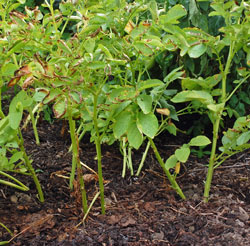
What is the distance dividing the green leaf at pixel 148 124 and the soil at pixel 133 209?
524 millimetres

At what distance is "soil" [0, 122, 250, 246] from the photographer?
1.59 m

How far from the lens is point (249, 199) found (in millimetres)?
1924

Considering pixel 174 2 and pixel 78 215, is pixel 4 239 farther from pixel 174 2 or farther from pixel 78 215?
pixel 174 2

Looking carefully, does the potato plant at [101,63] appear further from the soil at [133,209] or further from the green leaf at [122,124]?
the soil at [133,209]

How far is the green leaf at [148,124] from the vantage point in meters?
1.35

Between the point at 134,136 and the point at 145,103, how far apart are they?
137mm

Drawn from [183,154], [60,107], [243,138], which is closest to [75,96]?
[60,107]

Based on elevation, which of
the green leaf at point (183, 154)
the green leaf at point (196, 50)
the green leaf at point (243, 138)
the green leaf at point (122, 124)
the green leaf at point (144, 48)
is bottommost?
the green leaf at point (243, 138)

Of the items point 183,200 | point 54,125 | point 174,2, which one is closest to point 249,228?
point 183,200

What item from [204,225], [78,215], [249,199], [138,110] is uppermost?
[138,110]

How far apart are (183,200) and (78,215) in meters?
0.55

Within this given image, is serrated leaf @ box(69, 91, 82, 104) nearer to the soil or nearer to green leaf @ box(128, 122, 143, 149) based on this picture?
green leaf @ box(128, 122, 143, 149)

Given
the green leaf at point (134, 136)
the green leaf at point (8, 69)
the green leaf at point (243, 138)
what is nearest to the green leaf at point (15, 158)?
the green leaf at point (8, 69)

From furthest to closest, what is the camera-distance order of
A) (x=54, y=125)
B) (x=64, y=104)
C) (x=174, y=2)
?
(x=54, y=125) < (x=174, y=2) < (x=64, y=104)
